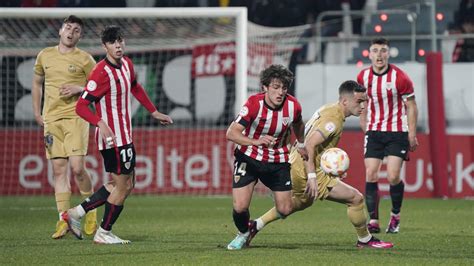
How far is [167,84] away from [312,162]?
10411 mm

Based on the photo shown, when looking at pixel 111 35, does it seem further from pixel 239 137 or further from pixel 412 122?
pixel 412 122

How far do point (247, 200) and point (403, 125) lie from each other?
3.21 m

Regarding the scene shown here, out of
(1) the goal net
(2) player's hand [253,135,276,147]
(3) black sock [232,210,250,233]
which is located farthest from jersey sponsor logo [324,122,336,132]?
(1) the goal net

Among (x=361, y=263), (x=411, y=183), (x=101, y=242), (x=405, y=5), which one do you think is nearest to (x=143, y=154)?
(x=411, y=183)

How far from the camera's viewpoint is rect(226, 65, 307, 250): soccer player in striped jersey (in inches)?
356

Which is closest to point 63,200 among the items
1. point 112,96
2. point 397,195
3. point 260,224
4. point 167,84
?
point 112,96

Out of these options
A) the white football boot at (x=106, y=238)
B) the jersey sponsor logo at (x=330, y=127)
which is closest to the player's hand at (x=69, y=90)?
the white football boot at (x=106, y=238)

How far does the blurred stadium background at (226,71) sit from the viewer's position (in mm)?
17047

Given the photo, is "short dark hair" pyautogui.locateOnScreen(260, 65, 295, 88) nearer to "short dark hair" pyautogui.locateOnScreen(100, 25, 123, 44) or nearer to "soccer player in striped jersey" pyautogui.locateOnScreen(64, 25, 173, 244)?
"soccer player in striped jersey" pyautogui.locateOnScreen(64, 25, 173, 244)

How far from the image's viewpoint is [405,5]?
2020 centimetres

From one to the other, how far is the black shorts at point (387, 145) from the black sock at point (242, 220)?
2.90 metres

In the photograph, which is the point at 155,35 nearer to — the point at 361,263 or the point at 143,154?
the point at 143,154

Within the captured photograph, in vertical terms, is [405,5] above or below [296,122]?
above

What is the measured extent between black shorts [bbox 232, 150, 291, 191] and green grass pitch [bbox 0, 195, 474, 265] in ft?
1.78
